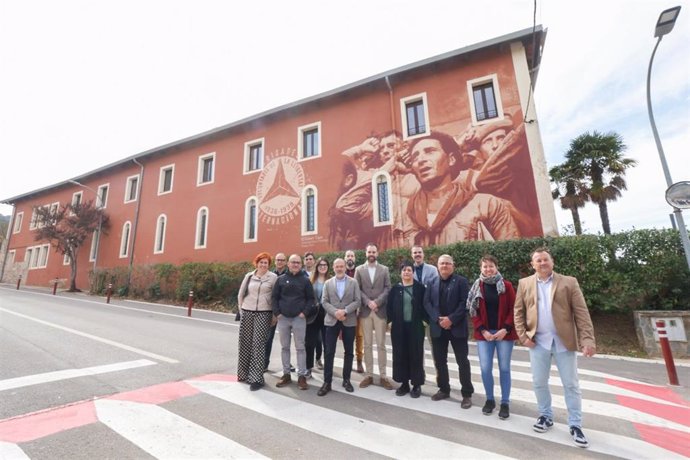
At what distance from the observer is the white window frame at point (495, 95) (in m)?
12.5

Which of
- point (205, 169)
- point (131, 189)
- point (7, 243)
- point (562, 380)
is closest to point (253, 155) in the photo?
point (205, 169)

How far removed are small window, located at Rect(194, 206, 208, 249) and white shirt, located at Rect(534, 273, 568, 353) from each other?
61.1 ft

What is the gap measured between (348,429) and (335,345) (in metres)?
1.40

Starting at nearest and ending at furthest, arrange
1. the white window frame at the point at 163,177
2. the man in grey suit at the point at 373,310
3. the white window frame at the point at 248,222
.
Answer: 1. the man in grey suit at the point at 373,310
2. the white window frame at the point at 248,222
3. the white window frame at the point at 163,177

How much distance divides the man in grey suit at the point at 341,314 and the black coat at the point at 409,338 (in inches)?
23.1

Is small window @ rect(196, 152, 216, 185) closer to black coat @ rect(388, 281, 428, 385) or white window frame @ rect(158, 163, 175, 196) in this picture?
white window frame @ rect(158, 163, 175, 196)

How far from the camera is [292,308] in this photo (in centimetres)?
466

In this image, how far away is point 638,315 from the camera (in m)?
6.91

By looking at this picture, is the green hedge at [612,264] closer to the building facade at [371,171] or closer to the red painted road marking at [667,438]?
the building facade at [371,171]

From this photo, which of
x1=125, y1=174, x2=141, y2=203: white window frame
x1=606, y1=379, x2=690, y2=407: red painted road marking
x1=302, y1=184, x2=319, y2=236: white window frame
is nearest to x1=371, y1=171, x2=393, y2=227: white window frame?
x1=302, y1=184, x2=319, y2=236: white window frame

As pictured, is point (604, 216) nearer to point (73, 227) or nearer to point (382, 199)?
point (382, 199)

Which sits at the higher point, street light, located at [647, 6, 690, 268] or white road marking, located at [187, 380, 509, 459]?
street light, located at [647, 6, 690, 268]

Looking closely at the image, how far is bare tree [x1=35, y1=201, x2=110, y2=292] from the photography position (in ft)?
76.4

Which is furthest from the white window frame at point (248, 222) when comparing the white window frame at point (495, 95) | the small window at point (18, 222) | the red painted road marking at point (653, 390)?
the small window at point (18, 222)
